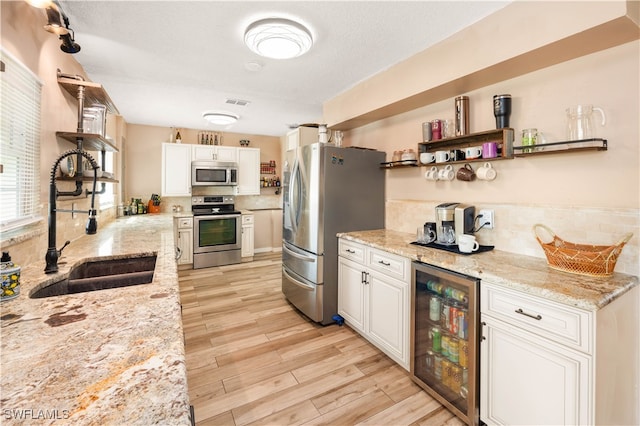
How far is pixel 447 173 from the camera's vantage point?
2.40m

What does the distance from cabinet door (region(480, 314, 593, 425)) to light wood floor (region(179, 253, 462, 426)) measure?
0.35 m

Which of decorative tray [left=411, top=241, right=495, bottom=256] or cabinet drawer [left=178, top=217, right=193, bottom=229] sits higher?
cabinet drawer [left=178, top=217, right=193, bottom=229]

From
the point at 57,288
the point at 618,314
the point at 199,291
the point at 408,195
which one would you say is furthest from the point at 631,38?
the point at 199,291

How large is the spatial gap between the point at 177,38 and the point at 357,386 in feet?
9.27

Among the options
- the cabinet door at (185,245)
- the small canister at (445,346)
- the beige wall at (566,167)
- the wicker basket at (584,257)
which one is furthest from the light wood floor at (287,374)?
the cabinet door at (185,245)

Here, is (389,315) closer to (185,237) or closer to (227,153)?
(185,237)

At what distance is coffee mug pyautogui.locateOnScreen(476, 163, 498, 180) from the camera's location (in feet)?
6.88

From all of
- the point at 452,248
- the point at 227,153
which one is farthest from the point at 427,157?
the point at 227,153

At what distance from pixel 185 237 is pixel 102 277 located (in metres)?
→ 3.23

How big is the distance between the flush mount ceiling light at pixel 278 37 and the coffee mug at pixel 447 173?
146 centimetres

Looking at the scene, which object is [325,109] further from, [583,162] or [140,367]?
[140,367]

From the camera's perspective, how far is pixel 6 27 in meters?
1.42

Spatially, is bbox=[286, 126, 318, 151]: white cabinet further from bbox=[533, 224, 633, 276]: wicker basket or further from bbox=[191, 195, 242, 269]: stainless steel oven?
bbox=[533, 224, 633, 276]: wicker basket

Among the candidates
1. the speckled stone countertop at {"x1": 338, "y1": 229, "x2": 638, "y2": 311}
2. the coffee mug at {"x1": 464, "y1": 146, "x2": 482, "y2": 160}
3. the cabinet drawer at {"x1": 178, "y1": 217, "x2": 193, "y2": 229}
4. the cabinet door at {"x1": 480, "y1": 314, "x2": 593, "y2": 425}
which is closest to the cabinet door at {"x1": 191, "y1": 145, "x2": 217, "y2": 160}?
the cabinet drawer at {"x1": 178, "y1": 217, "x2": 193, "y2": 229}
